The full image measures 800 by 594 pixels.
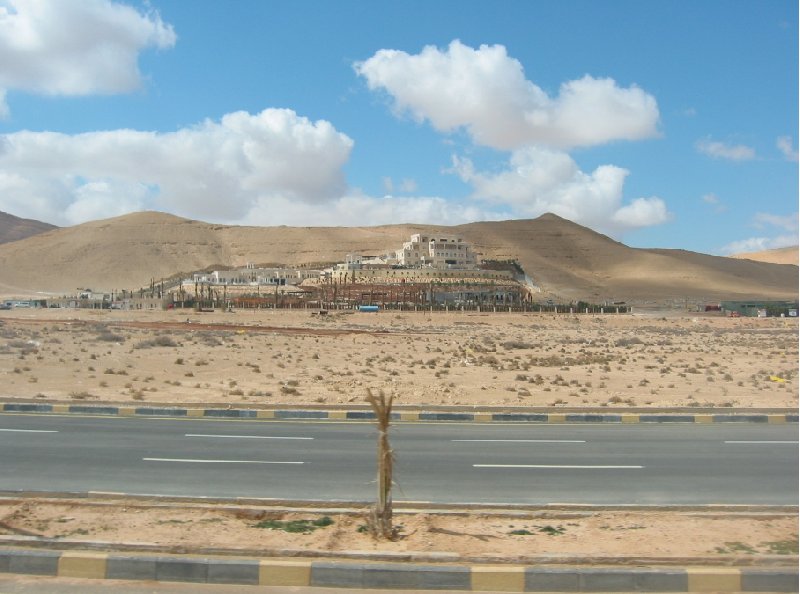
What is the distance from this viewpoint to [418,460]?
36.2 ft

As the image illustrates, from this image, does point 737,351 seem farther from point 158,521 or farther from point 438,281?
point 438,281

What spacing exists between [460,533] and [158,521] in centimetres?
291

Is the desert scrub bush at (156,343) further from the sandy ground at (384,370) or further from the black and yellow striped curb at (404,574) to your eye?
the black and yellow striped curb at (404,574)

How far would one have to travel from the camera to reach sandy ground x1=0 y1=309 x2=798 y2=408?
18797 millimetres

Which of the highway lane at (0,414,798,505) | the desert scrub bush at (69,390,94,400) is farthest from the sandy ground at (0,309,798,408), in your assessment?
the highway lane at (0,414,798,505)

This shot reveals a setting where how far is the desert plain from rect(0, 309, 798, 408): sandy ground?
8 cm

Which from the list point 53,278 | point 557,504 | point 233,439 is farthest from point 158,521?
point 53,278

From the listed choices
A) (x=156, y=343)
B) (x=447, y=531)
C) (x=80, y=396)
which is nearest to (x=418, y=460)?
(x=447, y=531)

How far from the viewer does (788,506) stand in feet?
26.2

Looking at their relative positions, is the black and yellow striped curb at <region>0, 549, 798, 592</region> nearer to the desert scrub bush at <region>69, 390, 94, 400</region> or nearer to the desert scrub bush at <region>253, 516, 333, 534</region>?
the desert scrub bush at <region>253, 516, 333, 534</region>

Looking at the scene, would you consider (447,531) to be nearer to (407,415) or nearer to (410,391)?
(407,415)

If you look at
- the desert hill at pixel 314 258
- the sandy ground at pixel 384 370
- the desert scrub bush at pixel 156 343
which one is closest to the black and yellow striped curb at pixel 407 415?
the sandy ground at pixel 384 370

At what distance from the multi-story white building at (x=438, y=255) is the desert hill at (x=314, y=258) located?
2138cm

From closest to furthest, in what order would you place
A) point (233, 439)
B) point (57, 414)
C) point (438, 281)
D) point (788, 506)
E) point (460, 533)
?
point (460, 533) < point (788, 506) < point (233, 439) < point (57, 414) < point (438, 281)
